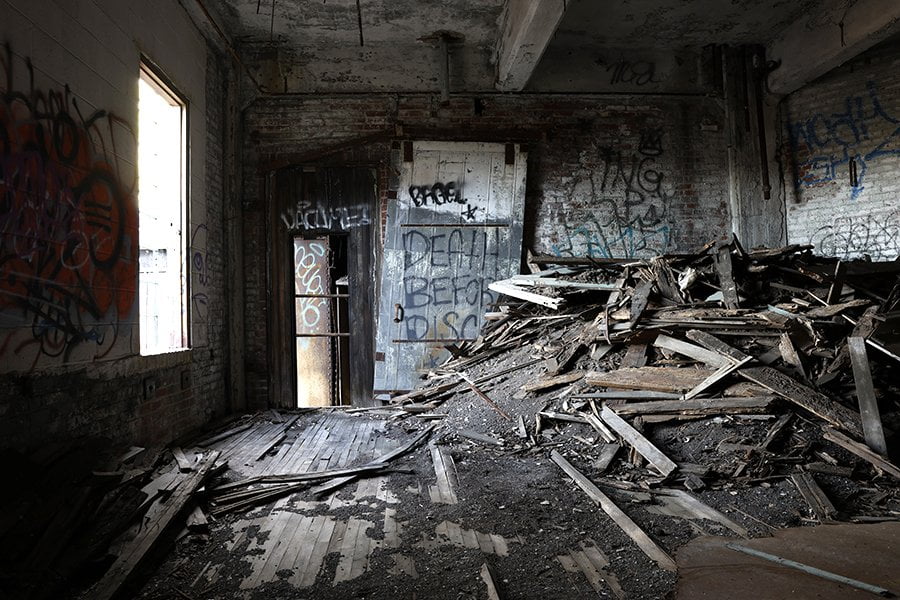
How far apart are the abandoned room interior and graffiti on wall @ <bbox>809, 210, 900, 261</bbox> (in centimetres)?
3

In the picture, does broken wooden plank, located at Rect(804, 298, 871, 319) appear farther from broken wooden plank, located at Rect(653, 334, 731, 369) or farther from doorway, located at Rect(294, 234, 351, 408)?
doorway, located at Rect(294, 234, 351, 408)

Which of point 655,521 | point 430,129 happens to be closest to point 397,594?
point 655,521

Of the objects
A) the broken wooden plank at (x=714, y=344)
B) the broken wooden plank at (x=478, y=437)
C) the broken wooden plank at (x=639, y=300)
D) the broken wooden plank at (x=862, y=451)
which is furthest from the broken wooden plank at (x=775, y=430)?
the broken wooden plank at (x=478, y=437)

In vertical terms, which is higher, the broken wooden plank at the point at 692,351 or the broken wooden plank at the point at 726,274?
the broken wooden plank at the point at 726,274

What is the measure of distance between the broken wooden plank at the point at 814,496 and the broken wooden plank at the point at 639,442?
72 cm

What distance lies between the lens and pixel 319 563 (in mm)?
2879

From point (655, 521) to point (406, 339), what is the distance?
4.75 m

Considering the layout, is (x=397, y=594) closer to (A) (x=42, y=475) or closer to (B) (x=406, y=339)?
(A) (x=42, y=475)

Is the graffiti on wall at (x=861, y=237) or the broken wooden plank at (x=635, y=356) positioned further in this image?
the graffiti on wall at (x=861, y=237)

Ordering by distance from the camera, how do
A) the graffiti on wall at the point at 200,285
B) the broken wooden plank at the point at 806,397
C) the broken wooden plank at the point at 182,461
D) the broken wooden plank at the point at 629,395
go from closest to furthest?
the broken wooden plank at the point at 806,397, the broken wooden plank at the point at 182,461, the broken wooden plank at the point at 629,395, the graffiti on wall at the point at 200,285

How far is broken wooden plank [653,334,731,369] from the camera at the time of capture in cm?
464

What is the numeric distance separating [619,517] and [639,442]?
1.07 m

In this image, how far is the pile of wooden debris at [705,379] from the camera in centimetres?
383

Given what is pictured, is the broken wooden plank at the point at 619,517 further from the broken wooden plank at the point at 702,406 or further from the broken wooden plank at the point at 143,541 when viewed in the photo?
the broken wooden plank at the point at 143,541
